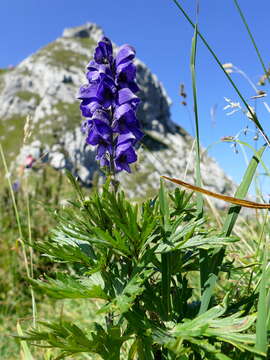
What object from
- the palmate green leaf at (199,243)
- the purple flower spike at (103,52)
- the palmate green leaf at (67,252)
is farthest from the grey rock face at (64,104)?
the palmate green leaf at (199,243)

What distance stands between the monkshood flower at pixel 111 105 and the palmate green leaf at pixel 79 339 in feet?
2.67

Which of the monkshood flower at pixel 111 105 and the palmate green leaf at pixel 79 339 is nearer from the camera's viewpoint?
the palmate green leaf at pixel 79 339

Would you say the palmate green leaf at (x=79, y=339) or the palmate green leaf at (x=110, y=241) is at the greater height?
the palmate green leaf at (x=110, y=241)

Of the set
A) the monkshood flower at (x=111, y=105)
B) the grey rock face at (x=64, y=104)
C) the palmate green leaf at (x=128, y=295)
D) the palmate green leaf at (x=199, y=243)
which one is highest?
the grey rock face at (x=64, y=104)

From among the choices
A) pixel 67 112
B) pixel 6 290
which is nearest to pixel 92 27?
pixel 67 112

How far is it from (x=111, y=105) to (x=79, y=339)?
1.15 meters

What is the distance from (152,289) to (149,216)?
0.34m

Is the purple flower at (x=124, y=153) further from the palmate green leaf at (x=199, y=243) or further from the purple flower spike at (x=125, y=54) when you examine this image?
the palmate green leaf at (x=199, y=243)

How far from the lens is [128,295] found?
124cm

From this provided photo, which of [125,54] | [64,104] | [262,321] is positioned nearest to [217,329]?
[262,321]

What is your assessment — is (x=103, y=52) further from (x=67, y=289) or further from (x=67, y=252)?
(x=67, y=289)

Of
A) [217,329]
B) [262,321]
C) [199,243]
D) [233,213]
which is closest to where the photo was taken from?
[262,321]

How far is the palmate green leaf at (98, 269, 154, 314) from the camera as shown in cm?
113

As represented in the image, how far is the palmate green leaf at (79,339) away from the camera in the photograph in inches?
46.3
